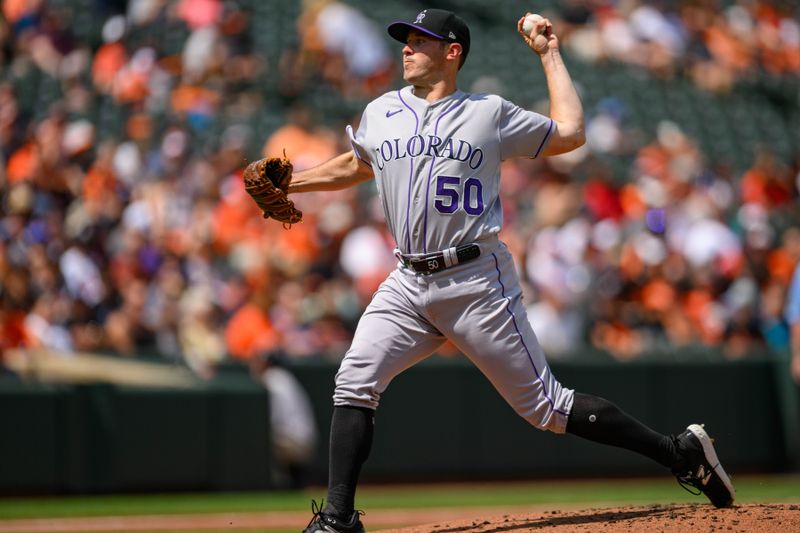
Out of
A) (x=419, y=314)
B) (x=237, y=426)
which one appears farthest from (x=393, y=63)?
(x=419, y=314)

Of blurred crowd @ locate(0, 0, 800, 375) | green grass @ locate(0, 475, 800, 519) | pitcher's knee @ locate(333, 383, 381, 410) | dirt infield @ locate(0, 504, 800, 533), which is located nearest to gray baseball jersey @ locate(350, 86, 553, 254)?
pitcher's knee @ locate(333, 383, 381, 410)

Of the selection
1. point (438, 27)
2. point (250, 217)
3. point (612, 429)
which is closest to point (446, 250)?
point (438, 27)

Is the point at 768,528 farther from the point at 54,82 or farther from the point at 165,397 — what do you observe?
the point at 54,82

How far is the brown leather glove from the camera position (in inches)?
184

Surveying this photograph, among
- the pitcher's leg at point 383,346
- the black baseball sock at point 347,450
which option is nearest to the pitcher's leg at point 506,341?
the pitcher's leg at point 383,346

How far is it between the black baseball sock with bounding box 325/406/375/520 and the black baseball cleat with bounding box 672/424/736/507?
125 cm

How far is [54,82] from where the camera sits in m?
12.6

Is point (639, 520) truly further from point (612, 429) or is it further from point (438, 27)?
point (438, 27)

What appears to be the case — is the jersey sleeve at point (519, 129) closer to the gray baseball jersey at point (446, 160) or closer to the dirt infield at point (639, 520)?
the gray baseball jersey at point (446, 160)

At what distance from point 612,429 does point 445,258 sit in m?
0.95

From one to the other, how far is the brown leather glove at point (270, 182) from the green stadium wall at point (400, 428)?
442 cm

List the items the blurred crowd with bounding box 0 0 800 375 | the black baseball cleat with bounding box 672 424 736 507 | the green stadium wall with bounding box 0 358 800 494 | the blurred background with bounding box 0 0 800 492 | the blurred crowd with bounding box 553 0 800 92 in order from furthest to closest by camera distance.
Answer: the blurred crowd with bounding box 553 0 800 92 → the blurred crowd with bounding box 0 0 800 375 → the blurred background with bounding box 0 0 800 492 → the green stadium wall with bounding box 0 358 800 494 → the black baseball cleat with bounding box 672 424 736 507

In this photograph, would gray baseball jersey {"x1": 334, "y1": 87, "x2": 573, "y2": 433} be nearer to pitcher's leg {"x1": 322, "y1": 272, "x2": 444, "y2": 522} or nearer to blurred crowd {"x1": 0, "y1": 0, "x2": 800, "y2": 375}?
pitcher's leg {"x1": 322, "y1": 272, "x2": 444, "y2": 522}

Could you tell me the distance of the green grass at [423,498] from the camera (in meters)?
8.02
